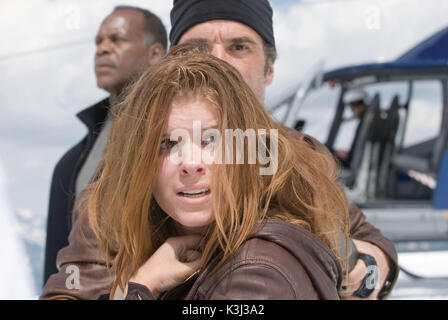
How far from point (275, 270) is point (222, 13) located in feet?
1.72

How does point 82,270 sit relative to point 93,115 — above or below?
below

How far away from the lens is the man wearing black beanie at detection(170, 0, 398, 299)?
37.2 inches

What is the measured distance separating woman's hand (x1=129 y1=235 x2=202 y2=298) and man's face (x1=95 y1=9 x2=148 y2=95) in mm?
539

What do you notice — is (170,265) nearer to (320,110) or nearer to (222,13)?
(222,13)

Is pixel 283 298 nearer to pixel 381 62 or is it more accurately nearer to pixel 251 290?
pixel 251 290

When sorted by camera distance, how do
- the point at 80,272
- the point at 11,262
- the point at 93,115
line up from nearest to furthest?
the point at 80,272 < the point at 93,115 < the point at 11,262

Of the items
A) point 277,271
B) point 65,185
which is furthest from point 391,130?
point 277,271

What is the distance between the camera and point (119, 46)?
3.92ft

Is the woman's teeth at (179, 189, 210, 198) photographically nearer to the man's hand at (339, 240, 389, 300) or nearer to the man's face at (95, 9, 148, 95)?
the man's hand at (339, 240, 389, 300)

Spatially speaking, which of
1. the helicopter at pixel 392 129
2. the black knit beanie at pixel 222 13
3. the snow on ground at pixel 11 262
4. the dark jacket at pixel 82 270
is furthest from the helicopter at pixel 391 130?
the dark jacket at pixel 82 270

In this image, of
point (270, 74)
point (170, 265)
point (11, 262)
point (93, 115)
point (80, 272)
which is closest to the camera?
point (170, 265)

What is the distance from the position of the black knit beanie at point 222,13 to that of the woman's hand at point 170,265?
42 centimetres

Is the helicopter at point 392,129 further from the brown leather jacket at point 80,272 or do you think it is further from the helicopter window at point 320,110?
the brown leather jacket at point 80,272

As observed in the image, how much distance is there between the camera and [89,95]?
4.16 ft
